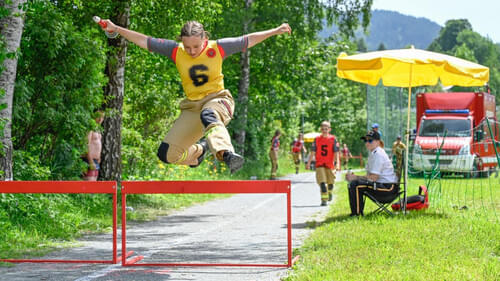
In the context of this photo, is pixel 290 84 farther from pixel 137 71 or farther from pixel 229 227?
pixel 229 227

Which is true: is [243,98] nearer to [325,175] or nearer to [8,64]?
[325,175]

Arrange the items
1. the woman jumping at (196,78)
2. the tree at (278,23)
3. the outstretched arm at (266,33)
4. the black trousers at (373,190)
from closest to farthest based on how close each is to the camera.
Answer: the woman jumping at (196,78), the outstretched arm at (266,33), the black trousers at (373,190), the tree at (278,23)

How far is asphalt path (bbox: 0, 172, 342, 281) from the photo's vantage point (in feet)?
22.7

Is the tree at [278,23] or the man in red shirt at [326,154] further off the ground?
the tree at [278,23]

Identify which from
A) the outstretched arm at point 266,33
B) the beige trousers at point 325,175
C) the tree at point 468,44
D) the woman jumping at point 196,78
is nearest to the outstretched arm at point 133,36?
the woman jumping at point 196,78

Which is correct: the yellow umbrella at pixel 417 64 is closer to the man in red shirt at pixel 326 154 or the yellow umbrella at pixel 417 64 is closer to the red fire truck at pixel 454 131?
the man in red shirt at pixel 326 154

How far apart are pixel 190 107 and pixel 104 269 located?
1.85 metres

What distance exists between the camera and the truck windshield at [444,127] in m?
26.9

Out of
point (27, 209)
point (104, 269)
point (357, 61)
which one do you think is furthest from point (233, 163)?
point (357, 61)

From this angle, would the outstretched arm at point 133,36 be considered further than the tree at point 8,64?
No

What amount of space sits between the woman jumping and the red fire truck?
1868 centimetres

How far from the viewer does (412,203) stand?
1191 cm

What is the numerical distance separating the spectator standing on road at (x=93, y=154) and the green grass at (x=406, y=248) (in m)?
4.38

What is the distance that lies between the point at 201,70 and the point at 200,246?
288 centimetres
